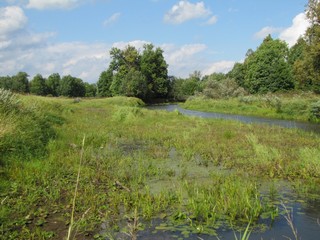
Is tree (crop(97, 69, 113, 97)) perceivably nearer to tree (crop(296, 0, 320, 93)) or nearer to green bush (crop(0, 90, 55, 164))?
tree (crop(296, 0, 320, 93))

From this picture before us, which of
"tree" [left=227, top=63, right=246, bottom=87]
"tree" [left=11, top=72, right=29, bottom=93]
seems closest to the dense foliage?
"tree" [left=227, top=63, right=246, bottom=87]

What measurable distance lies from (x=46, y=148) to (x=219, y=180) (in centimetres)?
702

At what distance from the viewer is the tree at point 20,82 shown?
4476 inches

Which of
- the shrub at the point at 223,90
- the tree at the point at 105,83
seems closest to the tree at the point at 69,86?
the tree at the point at 105,83

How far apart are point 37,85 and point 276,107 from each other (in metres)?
95.6

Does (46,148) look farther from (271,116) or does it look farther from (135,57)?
(135,57)

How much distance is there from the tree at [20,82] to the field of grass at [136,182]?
349 ft

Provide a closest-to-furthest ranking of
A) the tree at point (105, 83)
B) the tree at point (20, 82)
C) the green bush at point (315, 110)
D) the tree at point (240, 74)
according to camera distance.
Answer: the green bush at point (315, 110)
the tree at point (240, 74)
the tree at point (105, 83)
the tree at point (20, 82)

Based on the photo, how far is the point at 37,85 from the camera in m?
116

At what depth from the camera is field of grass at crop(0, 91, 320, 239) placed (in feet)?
22.8

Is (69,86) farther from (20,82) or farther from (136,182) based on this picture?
(136,182)

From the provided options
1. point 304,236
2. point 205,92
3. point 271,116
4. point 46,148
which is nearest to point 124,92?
point 205,92

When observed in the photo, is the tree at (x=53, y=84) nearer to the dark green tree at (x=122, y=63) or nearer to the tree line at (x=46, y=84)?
the tree line at (x=46, y=84)

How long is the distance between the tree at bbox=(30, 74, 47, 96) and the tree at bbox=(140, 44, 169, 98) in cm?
4313
